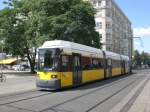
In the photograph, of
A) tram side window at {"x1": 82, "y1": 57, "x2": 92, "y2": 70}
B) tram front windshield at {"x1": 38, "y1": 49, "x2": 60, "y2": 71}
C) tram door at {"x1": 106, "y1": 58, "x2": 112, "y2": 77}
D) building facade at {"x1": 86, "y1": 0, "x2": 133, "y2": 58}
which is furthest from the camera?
building facade at {"x1": 86, "y1": 0, "x2": 133, "y2": 58}

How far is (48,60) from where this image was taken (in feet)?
75.5

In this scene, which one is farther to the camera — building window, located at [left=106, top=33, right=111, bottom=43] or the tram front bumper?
building window, located at [left=106, top=33, right=111, bottom=43]

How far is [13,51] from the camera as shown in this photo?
56.3 metres

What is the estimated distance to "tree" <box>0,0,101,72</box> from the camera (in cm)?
4859

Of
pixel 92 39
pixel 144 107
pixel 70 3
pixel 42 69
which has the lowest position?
pixel 144 107

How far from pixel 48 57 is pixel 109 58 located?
703 inches

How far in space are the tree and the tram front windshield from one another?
24.1 m

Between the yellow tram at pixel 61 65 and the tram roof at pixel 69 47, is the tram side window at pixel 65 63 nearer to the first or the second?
the yellow tram at pixel 61 65

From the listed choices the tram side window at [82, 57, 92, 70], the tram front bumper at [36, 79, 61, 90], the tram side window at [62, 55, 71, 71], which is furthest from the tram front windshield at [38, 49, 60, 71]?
the tram side window at [82, 57, 92, 70]

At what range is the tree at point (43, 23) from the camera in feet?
159

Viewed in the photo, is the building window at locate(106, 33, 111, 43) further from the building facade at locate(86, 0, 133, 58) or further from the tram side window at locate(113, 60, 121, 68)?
the tram side window at locate(113, 60, 121, 68)

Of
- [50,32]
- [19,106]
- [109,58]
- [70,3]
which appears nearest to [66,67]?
[19,106]

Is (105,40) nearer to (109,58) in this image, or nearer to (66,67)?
(109,58)

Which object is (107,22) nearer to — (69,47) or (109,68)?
(109,68)
